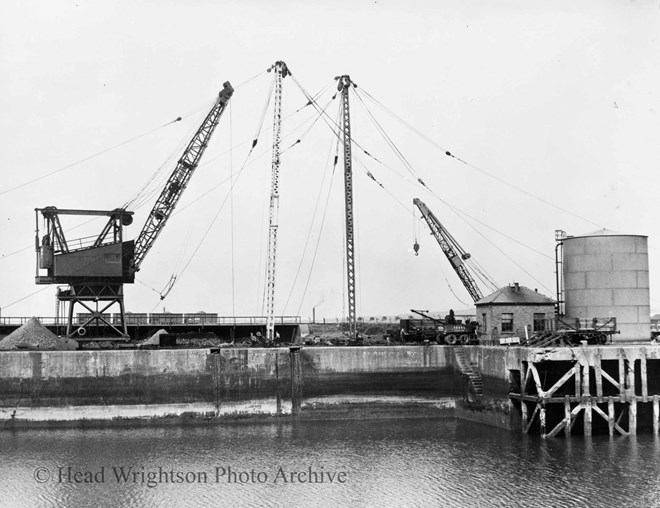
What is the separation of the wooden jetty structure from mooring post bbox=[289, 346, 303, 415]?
13158mm

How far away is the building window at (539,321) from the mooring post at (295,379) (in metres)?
15.2

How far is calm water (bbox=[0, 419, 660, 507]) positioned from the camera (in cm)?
3027

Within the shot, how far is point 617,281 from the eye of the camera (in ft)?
153

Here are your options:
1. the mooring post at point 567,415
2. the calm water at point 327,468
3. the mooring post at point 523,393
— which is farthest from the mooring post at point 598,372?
the mooring post at point 523,393

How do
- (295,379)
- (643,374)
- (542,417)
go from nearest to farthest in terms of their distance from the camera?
1. (542,417)
2. (643,374)
3. (295,379)

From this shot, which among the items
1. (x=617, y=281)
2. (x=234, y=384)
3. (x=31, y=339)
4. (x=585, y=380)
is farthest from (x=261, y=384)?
(x=617, y=281)

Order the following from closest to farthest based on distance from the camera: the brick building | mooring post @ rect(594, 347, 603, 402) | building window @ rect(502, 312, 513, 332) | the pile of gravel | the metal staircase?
mooring post @ rect(594, 347, 603, 402), the metal staircase, the brick building, building window @ rect(502, 312, 513, 332), the pile of gravel

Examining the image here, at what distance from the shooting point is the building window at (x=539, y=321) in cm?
4834

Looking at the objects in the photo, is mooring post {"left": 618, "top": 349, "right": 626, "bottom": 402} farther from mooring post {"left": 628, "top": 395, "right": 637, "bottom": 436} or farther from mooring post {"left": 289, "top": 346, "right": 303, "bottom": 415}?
mooring post {"left": 289, "top": 346, "right": 303, "bottom": 415}

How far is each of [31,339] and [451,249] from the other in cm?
3634

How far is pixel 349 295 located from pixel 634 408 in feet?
78.9

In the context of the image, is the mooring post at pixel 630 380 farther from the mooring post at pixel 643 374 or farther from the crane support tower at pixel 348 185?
the crane support tower at pixel 348 185

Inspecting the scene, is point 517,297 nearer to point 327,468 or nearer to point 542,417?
point 542,417

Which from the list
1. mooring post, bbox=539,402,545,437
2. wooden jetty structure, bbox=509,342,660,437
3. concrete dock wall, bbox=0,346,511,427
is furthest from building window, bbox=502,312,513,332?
mooring post, bbox=539,402,545,437
